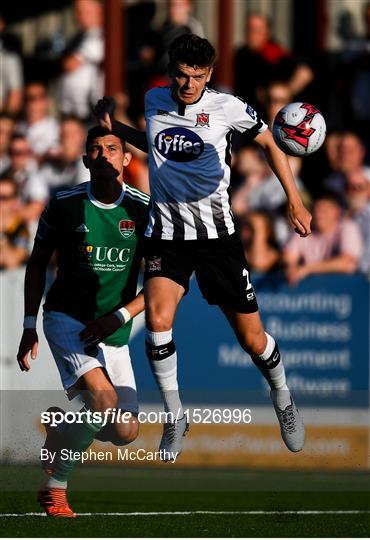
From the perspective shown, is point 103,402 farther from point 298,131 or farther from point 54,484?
point 298,131

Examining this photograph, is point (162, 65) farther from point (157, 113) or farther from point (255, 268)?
point (157, 113)

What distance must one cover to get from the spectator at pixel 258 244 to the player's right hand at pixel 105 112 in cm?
338

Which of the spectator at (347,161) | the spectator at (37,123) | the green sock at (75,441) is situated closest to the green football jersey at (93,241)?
the green sock at (75,441)

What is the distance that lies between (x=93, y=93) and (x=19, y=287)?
3745 millimetres

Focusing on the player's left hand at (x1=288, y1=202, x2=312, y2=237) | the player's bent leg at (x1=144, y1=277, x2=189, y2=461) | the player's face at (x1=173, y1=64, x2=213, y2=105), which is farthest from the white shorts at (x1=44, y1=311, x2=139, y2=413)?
the player's face at (x1=173, y1=64, x2=213, y2=105)

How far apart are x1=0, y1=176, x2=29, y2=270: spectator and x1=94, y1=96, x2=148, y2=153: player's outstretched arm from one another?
12.0ft

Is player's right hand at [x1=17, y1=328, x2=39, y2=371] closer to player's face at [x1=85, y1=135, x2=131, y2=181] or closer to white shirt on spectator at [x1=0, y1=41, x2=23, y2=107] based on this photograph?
player's face at [x1=85, y1=135, x2=131, y2=181]

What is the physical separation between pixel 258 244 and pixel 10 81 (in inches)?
172

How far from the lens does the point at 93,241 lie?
9320 millimetres

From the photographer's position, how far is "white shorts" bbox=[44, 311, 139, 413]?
9.41 metres

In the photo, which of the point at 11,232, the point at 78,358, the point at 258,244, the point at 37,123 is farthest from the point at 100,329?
the point at 37,123

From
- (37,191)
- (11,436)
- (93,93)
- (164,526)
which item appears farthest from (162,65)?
(164,526)

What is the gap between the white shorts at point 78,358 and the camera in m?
9.41
